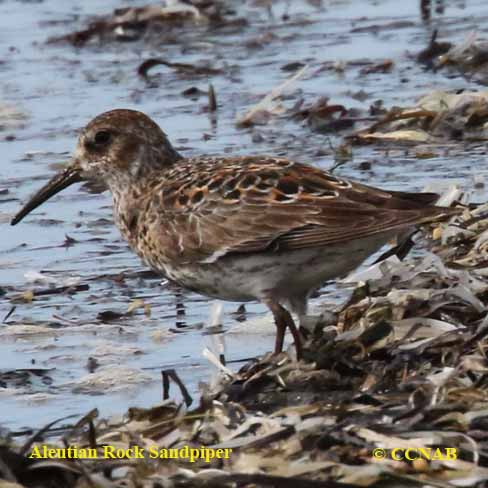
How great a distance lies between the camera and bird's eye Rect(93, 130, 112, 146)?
6773mm

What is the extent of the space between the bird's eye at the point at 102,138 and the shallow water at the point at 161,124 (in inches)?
28.1

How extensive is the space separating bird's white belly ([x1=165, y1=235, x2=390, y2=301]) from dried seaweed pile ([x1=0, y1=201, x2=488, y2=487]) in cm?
16

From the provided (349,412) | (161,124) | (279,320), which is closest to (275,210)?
(279,320)

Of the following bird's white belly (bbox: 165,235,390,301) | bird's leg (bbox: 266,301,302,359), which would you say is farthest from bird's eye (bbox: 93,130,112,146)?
bird's leg (bbox: 266,301,302,359)

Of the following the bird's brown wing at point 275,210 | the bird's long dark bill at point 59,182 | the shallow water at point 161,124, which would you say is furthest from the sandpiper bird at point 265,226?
the bird's long dark bill at point 59,182

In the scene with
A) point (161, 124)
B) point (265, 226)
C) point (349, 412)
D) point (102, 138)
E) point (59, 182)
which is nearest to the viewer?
point (349, 412)

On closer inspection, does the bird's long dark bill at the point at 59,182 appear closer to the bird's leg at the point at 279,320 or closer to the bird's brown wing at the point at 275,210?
the bird's brown wing at the point at 275,210

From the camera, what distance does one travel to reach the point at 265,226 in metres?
5.78

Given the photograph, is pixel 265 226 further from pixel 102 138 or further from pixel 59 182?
pixel 59 182

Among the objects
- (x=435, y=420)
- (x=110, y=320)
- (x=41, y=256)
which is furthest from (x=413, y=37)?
(x=435, y=420)

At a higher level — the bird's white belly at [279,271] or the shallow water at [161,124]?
the bird's white belly at [279,271]

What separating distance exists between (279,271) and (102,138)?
134cm

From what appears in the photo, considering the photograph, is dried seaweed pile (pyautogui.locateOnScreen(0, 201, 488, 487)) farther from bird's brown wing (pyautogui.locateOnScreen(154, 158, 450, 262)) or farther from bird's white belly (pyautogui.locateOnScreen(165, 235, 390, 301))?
bird's brown wing (pyautogui.locateOnScreen(154, 158, 450, 262))

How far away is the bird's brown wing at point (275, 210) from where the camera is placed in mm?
5652
